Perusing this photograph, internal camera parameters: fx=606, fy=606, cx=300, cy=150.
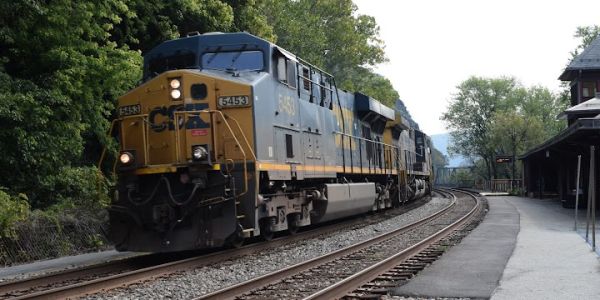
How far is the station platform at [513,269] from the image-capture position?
682 cm

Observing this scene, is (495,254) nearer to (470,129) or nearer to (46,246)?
(46,246)

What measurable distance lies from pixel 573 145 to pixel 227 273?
16008mm

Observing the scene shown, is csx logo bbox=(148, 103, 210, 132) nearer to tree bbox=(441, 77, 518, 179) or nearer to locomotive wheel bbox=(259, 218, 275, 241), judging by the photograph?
locomotive wheel bbox=(259, 218, 275, 241)

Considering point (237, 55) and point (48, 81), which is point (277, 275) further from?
point (48, 81)

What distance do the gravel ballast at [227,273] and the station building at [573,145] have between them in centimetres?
860

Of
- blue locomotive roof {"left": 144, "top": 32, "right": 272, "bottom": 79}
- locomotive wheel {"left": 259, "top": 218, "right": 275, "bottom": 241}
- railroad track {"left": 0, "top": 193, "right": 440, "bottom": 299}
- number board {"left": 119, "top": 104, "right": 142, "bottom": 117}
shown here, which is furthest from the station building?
number board {"left": 119, "top": 104, "right": 142, "bottom": 117}

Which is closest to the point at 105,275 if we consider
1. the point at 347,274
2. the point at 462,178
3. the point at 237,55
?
the point at 347,274

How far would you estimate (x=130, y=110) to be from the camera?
1031 cm

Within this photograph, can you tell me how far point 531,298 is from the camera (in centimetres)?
646

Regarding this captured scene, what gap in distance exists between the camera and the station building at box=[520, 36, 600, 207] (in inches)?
731

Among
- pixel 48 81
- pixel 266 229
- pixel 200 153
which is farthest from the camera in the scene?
pixel 48 81

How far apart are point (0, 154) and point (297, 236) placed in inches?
251

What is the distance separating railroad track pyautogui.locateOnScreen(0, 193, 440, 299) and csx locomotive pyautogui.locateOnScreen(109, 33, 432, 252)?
0.32 m

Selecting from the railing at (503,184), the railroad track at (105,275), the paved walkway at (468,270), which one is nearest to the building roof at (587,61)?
the railing at (503,184)
